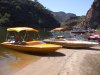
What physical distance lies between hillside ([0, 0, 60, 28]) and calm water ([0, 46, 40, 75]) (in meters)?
57.2

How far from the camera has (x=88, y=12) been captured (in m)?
113

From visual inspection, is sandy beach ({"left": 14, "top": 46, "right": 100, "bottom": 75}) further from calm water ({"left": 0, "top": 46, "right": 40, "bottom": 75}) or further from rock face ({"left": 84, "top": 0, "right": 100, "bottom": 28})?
rock face ({"left": 84, "top": 0, "right": 100, "bottom": 28})

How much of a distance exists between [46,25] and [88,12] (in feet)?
62.9

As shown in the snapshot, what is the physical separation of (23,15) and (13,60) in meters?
71.5

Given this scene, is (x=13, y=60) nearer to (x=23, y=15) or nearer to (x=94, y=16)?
(x=23, y=15)

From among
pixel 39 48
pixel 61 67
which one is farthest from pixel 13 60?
pixel 61 67

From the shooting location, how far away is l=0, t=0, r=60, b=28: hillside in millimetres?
86375

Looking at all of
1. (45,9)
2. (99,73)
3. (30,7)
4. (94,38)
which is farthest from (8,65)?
(45,9)

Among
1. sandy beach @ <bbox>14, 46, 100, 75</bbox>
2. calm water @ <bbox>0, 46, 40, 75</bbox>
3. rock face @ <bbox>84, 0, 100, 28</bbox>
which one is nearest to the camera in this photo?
sandy beach @ <bbox>14, 46, 100, 75</bbox>

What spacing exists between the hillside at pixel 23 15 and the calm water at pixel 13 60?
57193 mm

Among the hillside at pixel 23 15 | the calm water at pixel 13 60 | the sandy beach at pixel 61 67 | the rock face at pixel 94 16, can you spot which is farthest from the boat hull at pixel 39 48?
the rock face at pixel 94 16

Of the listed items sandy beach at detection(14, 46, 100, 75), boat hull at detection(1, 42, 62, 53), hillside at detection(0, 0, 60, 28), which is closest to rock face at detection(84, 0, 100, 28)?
hillside at detection(0, 0, 60, 28)

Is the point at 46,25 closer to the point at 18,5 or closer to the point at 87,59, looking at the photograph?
the point at 18,5

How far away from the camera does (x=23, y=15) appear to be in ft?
304
